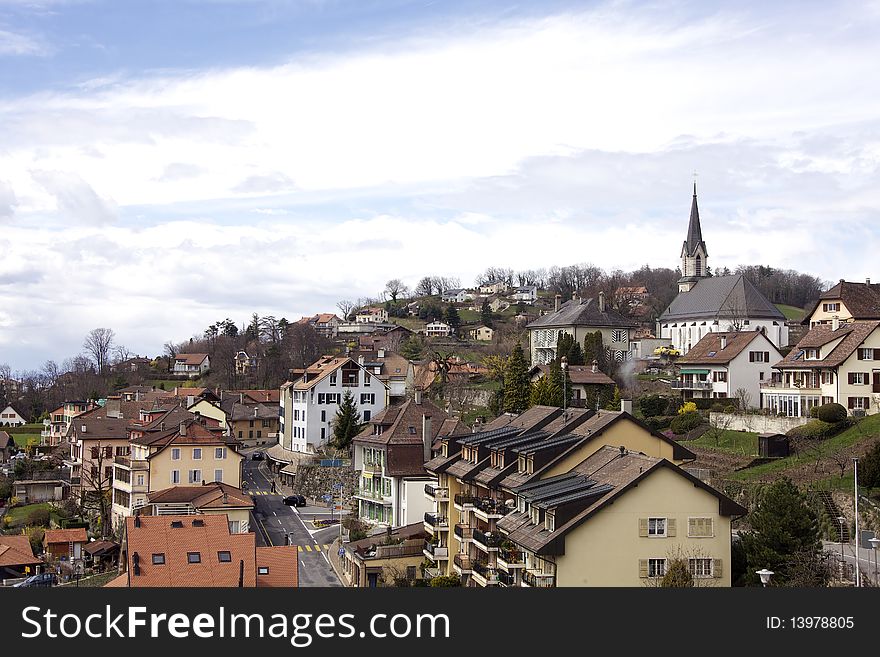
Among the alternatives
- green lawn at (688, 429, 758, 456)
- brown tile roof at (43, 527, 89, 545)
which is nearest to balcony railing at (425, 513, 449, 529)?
green lawn at (688, 429, 758, 456)

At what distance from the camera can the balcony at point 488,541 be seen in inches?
1555

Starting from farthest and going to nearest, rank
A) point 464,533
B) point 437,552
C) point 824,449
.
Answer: point 824,449
point 437,552
point 464,533

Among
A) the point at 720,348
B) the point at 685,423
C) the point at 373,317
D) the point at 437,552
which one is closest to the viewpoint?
the point at 437,552

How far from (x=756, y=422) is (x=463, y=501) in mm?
20931

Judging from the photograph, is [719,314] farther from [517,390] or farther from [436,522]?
[436,522]

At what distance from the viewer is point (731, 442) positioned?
5706 centimetres

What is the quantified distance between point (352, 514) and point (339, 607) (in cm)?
4739

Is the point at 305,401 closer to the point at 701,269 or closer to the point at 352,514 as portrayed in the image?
the point at 352,514

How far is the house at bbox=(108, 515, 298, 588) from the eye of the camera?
145 feet

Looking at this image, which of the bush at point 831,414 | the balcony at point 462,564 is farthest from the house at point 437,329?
the balcony at point 462,564

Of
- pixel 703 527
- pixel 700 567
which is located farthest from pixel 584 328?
pixel 700 567

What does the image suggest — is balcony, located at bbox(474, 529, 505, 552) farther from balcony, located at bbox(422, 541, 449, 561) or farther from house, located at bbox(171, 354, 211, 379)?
house, located at bbox(171, 354, 211, 379)

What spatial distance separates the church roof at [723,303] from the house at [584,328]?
39.1ft

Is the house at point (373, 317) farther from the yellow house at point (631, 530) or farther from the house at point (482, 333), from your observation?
the yellow house at point (631, 530)
